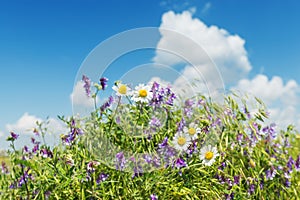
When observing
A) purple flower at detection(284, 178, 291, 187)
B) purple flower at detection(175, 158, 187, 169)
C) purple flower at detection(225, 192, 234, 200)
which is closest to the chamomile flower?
purple flower at detection(175, 158, 187, 169)

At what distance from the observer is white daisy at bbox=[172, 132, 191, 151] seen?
2.71 meters

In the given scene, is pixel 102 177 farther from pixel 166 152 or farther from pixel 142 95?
pixel 142 95

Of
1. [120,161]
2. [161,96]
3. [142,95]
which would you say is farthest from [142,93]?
[120,161]

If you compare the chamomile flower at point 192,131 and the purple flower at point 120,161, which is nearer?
the purple flower at point 120,161

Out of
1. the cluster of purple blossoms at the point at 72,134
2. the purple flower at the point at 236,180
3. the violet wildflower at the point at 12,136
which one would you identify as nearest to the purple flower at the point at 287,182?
the purple flower at the point at 236,180

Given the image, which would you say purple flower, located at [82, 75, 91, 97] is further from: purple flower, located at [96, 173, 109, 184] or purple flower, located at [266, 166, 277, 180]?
purple flower, located at [266, 166, 277, 180]

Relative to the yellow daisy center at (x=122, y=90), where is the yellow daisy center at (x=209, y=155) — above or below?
below

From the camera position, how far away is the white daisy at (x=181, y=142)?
2.71 m

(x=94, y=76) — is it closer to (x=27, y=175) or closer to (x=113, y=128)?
(x=113, y=128)

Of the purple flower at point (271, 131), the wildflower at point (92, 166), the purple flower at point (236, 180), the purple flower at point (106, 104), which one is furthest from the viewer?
the purple flower at point (271, 131)

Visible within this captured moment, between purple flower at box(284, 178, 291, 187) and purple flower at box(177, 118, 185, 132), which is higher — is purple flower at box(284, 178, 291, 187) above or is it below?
below

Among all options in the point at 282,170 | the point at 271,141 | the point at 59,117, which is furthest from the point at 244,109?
the point at 59,117

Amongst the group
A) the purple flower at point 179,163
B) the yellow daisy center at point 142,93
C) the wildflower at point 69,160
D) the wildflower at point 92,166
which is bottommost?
the wildflower at point 92,166

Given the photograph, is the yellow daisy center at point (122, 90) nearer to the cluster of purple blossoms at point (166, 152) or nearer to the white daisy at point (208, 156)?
the cluster of purple blossoms at point (166, 152)
